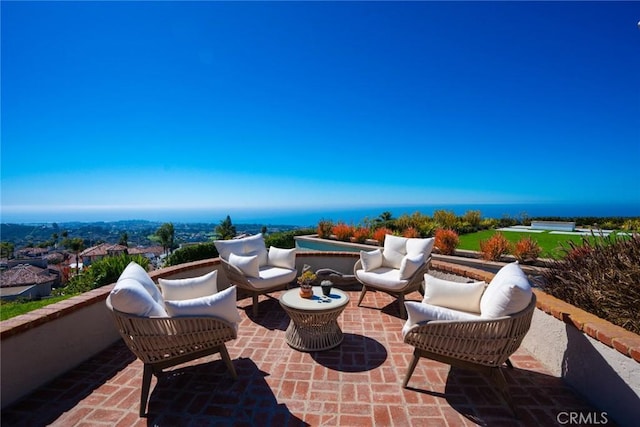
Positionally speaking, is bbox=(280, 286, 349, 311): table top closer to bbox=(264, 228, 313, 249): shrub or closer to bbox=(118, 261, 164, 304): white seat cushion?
bbox=(118, 261, 164, 304): white seat cushion

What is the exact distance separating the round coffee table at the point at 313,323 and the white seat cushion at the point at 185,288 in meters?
0.88

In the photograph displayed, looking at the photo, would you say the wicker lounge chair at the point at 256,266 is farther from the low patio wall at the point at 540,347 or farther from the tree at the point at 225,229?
the tree at the point at 225,229

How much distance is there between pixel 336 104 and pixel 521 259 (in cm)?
943

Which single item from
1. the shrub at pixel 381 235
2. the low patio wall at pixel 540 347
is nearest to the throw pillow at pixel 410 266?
the low patio wall at pixel 540 347

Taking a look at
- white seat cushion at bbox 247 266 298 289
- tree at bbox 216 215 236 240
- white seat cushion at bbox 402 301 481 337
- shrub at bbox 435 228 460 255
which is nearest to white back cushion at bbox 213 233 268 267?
white seat cushion at bbox 247 266 298 289

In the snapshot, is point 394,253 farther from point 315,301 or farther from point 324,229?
point 324,229

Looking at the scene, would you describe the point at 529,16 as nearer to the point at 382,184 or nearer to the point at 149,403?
the point at 149,403

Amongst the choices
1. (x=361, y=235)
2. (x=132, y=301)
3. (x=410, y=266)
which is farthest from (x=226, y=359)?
(x=361, y=235)

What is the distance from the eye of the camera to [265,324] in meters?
3.57

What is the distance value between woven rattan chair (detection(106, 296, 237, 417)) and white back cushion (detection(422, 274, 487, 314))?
2.01 metres

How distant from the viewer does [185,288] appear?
116 inches

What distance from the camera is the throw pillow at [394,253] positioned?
4.50 m

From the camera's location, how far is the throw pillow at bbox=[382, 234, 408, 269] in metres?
4.50

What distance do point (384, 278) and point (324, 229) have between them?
5970mm
